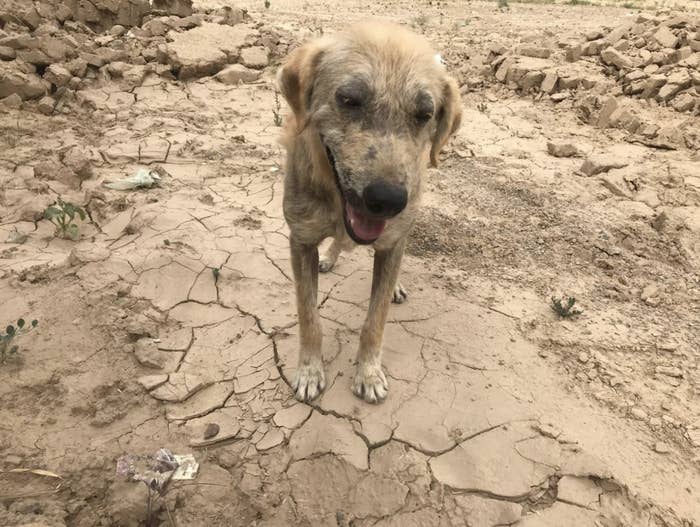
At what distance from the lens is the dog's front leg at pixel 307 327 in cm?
282

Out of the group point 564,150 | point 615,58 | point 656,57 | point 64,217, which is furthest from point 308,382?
point 656,57

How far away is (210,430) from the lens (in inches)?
102

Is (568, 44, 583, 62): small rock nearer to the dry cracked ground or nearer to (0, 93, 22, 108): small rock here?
the dry cracked ground

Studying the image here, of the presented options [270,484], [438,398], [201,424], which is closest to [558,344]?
[438,398]

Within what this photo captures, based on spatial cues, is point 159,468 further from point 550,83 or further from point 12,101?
point 550,83

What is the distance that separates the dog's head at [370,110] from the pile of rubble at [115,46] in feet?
16.2

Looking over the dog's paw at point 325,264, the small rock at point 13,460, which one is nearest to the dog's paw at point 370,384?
the dog's paw at point 325,264

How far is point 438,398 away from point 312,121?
5.54 ft

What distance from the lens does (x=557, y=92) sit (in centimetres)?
686

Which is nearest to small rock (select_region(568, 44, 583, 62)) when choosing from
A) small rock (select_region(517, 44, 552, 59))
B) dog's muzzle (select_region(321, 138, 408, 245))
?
small rock (select_region(517, 44, 552, 59))

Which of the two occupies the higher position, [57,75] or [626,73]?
[626,73]

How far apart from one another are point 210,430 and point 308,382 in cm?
59

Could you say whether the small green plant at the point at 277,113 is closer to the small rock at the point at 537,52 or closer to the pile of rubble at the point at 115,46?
the pile of rubble at the point at 115,46

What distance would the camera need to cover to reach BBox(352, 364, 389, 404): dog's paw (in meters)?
2.79
